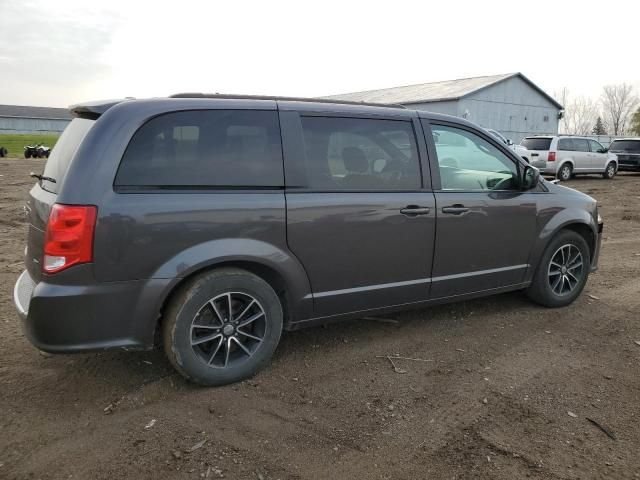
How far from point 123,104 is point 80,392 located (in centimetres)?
181

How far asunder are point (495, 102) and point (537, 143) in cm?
1889

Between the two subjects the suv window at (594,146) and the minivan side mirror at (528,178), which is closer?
the minivan side mirror at (528,178)

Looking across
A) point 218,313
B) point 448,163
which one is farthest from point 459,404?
point 448,163

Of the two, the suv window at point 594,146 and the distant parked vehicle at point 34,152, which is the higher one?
the suv window at point 594,146

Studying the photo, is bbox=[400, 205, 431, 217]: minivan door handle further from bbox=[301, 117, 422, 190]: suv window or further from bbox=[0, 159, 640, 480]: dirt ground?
bbox=[0, 159, 640, 480]: dirt ground

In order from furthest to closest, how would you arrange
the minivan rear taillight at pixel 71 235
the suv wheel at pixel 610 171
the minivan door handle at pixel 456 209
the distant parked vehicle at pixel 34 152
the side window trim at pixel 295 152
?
the distant parked vehicle at pixel 34 152 < the suv wheel at pixel 610 171 < the minivan door handle at pixel 456 209 < the side window trim at pixel 295 152 < the minivan rear taillight at pixel 71 235

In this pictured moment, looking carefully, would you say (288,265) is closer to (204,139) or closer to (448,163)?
(204,139)

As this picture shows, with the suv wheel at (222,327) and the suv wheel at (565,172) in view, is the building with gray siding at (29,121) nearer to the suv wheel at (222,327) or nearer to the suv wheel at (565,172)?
the suv wheel at (565,172)

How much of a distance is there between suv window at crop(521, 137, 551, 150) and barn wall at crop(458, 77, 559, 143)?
48.8ft

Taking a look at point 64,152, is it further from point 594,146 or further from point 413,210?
point 594,146

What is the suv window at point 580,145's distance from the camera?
62.7 feet

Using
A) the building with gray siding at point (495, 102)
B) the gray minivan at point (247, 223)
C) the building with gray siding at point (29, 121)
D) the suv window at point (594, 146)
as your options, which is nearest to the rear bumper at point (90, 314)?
the gray minivan at point (247, 223)

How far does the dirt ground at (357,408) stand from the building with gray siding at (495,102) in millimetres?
31004

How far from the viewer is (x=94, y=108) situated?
10.4ft
